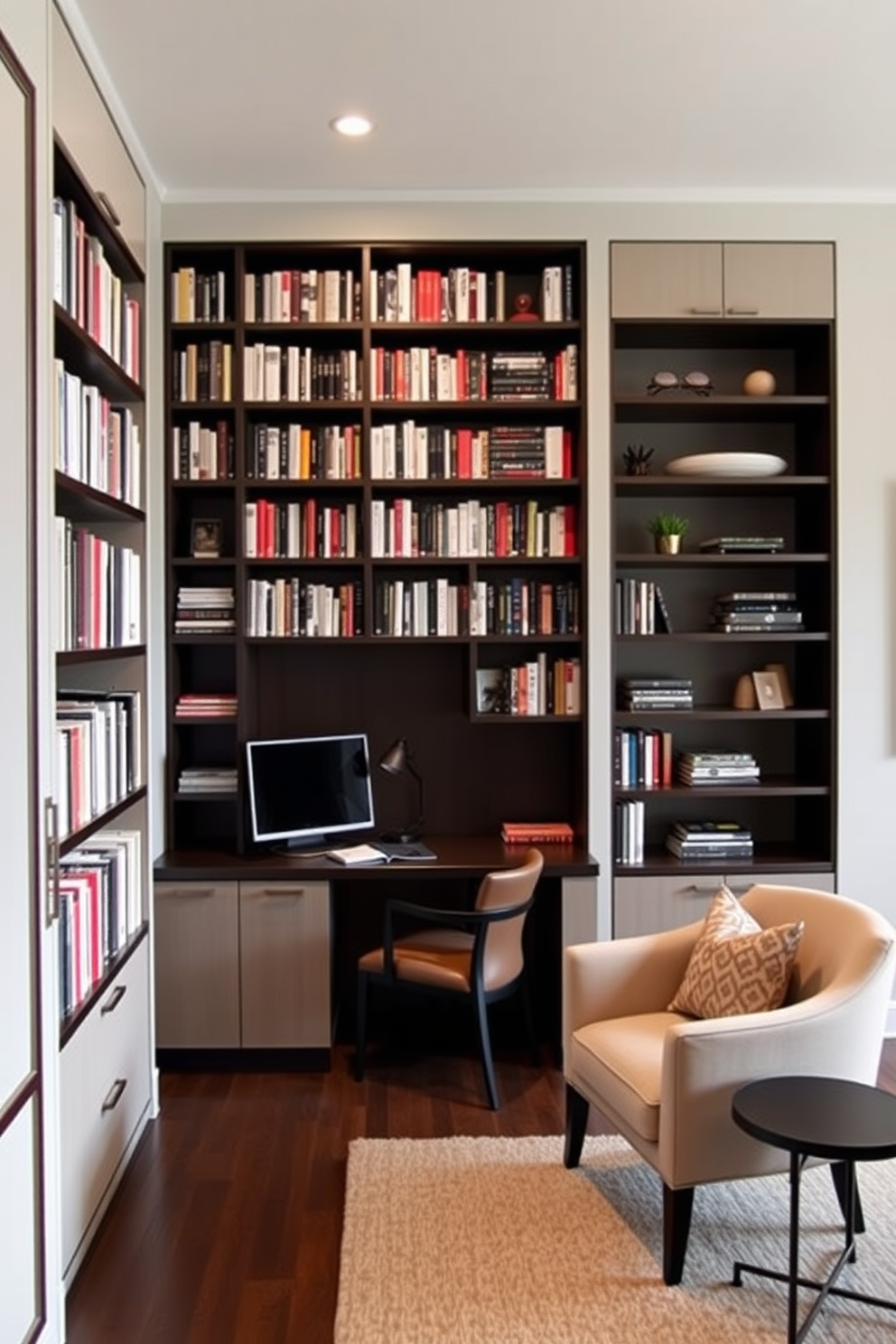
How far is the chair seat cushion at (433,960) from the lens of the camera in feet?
11.2

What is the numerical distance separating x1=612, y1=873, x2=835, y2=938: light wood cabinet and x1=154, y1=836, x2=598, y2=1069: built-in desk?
0.19 meters

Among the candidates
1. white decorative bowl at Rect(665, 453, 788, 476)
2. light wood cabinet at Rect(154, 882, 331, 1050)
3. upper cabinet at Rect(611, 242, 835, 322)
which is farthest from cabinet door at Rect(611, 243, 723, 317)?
light wood cabinet at Rect(154, 882, 331, 1050)

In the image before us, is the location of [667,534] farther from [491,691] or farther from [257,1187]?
[257,1187]

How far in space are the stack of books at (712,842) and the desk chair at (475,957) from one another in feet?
2.15

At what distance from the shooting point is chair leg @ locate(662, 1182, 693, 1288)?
2375mm

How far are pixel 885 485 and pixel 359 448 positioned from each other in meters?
1.99

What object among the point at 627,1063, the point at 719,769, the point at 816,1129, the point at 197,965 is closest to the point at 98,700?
the point at 197,965

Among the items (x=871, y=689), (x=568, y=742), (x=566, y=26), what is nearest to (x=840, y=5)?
(x=566, y=26)

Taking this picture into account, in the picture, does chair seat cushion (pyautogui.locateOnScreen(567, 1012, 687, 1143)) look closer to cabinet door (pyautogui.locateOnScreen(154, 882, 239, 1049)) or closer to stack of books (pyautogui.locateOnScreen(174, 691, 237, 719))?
cabinet door (pyautogui.locateOnScreen(154, 882, 239, 1049))

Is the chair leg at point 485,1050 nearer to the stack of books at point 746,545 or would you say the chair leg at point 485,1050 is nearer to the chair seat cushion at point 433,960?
the chair seat cushion at point 433,960

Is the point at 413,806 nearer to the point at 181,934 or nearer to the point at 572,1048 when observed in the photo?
the point at 181,934

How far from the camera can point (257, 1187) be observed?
9.37 ft

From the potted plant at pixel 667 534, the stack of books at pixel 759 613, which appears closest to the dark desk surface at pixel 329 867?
the stack of books at pixel 759 613

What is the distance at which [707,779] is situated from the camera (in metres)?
3.92
